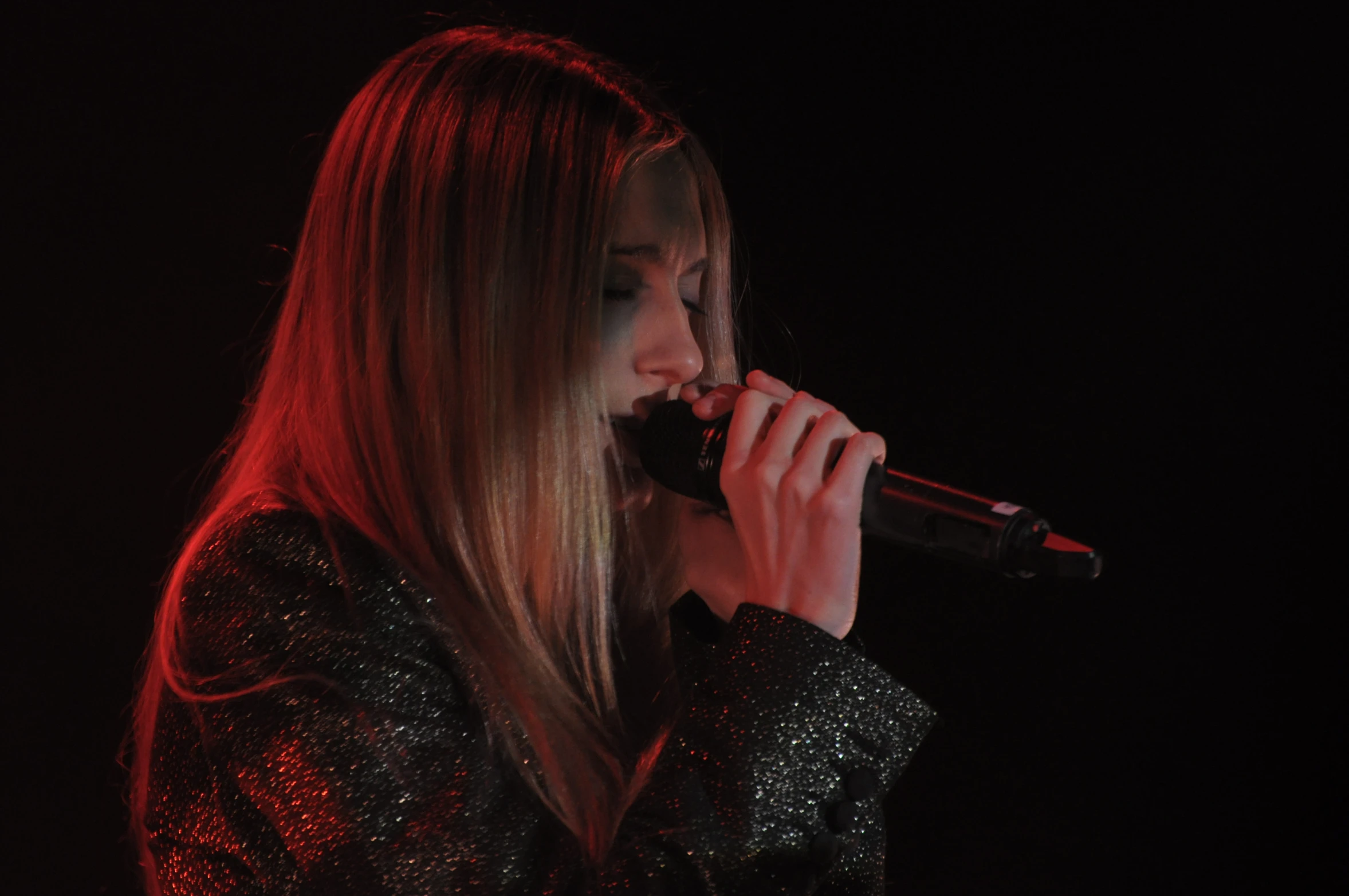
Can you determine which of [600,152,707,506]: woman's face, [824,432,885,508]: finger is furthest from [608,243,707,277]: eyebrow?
[824,432,885,508]: finger

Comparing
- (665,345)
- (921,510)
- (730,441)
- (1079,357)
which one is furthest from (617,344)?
(1079,357)

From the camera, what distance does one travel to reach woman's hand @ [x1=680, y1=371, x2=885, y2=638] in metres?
0.74

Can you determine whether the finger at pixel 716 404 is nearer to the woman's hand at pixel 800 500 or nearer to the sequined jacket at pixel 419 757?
the woman's hand at pixel 800 500

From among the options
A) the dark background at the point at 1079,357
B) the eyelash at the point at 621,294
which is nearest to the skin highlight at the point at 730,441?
the eyelash at the point at 621,294

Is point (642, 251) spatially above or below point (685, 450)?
above

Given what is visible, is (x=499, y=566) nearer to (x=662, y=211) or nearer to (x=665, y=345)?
(x=665, y=345)

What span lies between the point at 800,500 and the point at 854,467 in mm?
44

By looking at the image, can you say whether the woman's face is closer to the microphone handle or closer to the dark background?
the microphone handle

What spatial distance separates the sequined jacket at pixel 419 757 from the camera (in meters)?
0.65

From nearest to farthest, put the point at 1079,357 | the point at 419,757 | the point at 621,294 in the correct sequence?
the point at 419,757 → the point at 621,294 → the point at 1079,357

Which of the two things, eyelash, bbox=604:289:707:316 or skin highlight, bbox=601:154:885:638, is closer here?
skin highlight, bbox=601:154:885:638

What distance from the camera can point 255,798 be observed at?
671mm

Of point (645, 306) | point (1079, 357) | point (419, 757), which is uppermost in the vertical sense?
point (645, 306)

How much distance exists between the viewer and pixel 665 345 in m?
0.89
